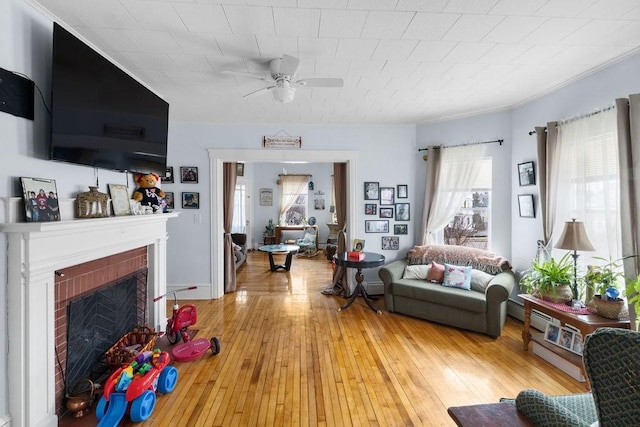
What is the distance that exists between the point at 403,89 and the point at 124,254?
10.7 feet

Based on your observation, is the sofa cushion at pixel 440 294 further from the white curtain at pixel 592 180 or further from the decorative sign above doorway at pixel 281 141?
the decorative sign above doorway at pixel 281 141

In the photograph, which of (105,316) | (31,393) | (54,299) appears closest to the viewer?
(31,393)

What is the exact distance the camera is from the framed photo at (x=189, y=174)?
4.22 meters

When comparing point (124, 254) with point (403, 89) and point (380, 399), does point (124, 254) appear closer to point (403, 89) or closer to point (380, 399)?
point (380, 399)

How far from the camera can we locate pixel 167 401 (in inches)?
81.7

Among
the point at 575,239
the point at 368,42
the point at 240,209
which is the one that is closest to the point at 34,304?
the point at 368,42

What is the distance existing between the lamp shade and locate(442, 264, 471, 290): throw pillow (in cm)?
115

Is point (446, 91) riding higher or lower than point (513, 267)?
higher

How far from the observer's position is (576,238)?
243 cm

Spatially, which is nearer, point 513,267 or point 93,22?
point 93,22

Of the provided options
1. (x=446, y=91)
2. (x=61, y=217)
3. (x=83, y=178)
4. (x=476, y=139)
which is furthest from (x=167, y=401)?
(x=476, y=139)

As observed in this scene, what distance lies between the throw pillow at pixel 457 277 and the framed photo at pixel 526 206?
3.10 feet

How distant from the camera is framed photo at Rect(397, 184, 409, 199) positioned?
446cm

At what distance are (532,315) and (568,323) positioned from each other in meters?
0.94
